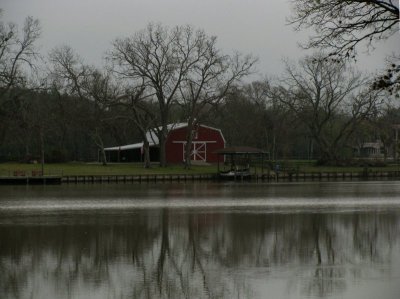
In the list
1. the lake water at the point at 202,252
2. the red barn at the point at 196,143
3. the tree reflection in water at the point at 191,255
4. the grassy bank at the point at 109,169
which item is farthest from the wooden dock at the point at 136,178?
the tree reflection in water at the point at 191,255

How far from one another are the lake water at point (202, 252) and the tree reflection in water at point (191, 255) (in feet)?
0.08

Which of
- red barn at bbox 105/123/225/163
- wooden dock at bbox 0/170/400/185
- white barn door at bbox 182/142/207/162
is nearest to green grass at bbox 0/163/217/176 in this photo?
wooden dock at bbox 0/170/400/185

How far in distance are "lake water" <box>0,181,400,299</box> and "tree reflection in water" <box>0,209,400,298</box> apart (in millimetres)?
24

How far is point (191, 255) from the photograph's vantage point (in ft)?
54.1

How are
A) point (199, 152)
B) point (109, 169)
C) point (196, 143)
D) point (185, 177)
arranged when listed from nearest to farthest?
point (185, 177) → point (109, 169) → point (196, 143) → point (199, 152)

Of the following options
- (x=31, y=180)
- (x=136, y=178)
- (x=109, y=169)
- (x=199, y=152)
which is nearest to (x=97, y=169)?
(x=109, y=169)

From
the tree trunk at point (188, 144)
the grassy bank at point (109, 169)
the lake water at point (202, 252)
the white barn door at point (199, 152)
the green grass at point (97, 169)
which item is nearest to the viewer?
the lake water at point (202, 252)

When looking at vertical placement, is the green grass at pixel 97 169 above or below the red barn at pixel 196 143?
below

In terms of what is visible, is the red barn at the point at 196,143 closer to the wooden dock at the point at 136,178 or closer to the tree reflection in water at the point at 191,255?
the wooden dock at the point at 136,178

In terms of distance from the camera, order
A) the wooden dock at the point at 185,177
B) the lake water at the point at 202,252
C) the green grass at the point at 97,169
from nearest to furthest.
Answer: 1. the lake water at the point at 202,252
2. the wooden dock at the point at 185,177
3. the green grass at the point at 97,169

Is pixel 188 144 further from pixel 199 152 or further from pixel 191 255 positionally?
pixel 191 255

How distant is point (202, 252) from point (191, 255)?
20.2 inches

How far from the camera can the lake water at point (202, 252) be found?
41.2ft

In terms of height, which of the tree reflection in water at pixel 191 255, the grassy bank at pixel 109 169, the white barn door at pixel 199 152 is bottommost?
the tree reflection in water at pixel 191 255
